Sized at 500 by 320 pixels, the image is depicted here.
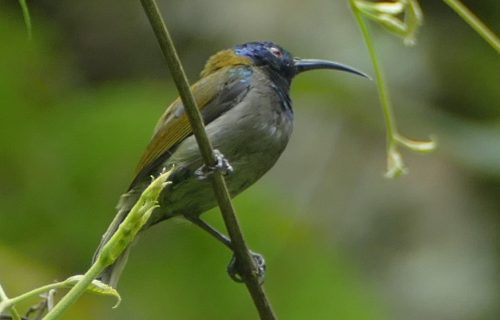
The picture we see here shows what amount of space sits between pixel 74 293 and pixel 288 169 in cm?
419

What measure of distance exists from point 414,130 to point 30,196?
2.96 metres

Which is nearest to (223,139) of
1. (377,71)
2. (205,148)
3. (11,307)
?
(377,71)

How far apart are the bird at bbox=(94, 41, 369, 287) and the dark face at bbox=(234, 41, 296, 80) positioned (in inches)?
4.7

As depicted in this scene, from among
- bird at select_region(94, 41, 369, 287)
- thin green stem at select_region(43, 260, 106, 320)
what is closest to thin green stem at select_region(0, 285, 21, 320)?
thin green stem at select_region(43, 260, 106, 320)

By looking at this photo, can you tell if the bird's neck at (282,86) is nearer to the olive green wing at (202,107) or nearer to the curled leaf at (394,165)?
the olive green wing at (202,107)

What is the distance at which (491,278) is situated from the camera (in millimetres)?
6020

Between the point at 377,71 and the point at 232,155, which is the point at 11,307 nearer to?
the point at 377,71

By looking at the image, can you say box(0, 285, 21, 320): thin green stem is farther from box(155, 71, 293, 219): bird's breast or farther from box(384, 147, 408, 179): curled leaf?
box(155, 71, 293, 219): bird's breast

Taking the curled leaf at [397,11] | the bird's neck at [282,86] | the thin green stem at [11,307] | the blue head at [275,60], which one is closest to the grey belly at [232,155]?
the bird's neck at [282,86]

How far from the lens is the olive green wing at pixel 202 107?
348 centimetres

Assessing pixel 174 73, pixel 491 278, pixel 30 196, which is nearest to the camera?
pixel 174 73

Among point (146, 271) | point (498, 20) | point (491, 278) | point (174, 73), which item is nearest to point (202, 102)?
point (146, 271)

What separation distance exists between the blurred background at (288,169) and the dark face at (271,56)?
17.3 inches

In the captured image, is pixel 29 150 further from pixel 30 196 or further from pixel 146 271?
pixel 146 271
